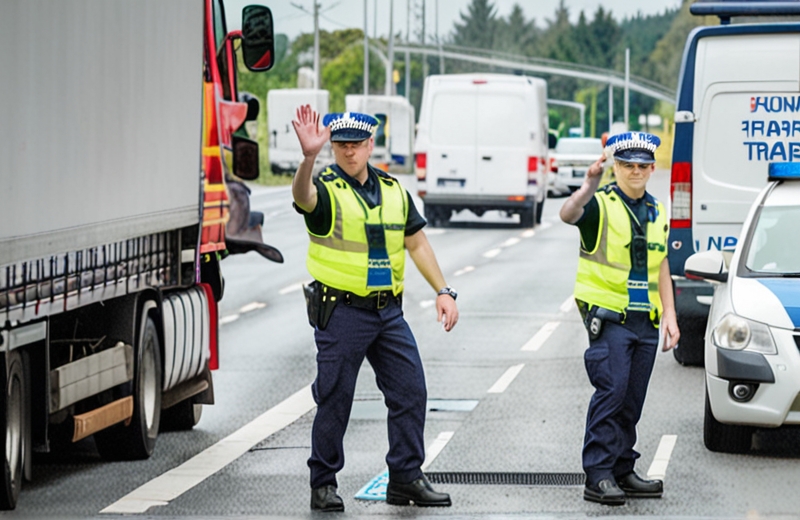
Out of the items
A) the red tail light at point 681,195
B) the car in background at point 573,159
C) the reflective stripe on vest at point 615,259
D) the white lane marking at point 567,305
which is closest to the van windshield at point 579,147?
the car in background at point 573,159

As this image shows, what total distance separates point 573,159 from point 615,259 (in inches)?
1594

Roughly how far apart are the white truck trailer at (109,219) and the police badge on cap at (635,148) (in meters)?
2.54

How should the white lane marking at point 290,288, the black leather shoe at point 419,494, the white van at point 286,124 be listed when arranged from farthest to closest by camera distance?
the white van at point 286,124 → the white lane marking at point 290,288 → the black leather shoe at point 419,494

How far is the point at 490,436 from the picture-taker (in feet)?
35.7

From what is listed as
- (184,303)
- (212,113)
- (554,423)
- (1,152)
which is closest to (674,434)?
(554,423)

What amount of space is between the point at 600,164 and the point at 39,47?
2.49 metres

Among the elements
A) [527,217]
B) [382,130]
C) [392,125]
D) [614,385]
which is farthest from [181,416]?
[382,130]

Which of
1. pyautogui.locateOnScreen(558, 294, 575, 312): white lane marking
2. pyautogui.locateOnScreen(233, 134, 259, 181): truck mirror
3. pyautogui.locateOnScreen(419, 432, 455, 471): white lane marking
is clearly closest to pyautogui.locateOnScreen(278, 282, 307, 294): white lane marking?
pyautogui.locateOnScreen(558, 294, 575, 312): white lane marking

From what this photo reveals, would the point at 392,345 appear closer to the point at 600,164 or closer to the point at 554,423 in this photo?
the point at 600,164

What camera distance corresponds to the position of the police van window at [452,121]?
3234 centimetres

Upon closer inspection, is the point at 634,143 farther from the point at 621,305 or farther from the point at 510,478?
the point at 510,478

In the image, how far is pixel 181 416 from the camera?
11508mm

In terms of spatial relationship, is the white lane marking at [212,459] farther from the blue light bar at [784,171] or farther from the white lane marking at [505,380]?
the blue light bar at [784,171]

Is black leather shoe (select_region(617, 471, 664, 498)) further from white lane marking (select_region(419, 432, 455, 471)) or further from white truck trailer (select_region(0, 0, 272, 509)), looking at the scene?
white truck trailer (select_region(0, 0, 272, 509))
